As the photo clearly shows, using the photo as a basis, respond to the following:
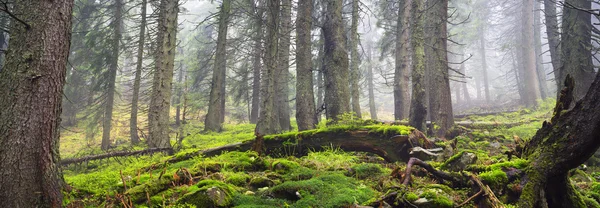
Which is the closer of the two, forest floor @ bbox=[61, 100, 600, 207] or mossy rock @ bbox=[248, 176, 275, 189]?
forest floor @ bbox=[61, 100, 600, 207]

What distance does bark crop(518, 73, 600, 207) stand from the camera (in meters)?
2.70

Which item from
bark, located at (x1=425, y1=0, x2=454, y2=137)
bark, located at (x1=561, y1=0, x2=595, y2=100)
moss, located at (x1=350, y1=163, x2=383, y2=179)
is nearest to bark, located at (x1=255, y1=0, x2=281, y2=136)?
moss, located at (x1=350, y1=163, x2=383, y2=179)

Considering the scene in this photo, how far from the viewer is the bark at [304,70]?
9969mm

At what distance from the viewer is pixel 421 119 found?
28.1ft

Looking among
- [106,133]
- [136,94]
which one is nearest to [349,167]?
[136,94]

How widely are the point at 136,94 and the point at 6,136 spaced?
11.0 m

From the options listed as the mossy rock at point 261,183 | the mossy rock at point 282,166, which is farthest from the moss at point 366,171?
the mossy rock at point 261,183

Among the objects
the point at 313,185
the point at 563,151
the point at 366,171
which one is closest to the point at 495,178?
the point at 563,151

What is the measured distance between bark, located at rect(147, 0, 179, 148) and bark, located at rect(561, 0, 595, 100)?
10.3m

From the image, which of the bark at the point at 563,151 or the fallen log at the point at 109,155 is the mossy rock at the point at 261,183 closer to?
the bark at the point at 563,151

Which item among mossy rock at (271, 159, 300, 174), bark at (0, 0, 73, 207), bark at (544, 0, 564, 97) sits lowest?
mossy rock at (271, 159, 300, 174)

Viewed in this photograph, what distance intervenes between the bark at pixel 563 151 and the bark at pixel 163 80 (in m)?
8.62

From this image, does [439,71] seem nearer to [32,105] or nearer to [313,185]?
[313,185]

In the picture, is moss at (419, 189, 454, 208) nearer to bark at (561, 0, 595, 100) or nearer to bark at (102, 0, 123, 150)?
bark at (561, 0, 595, 100)
